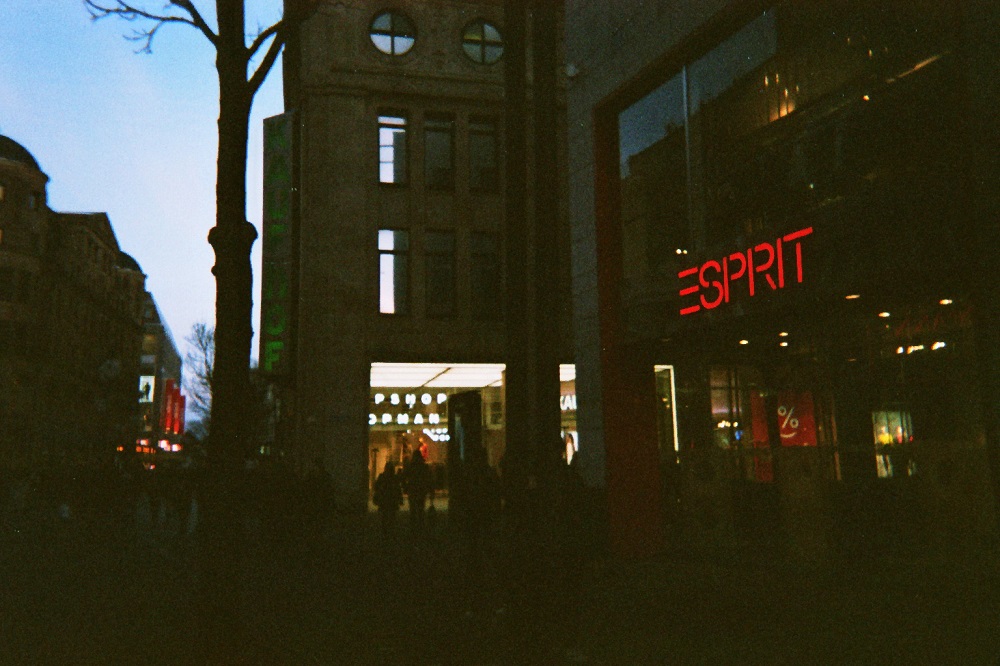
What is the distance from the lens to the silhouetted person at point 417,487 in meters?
21.6

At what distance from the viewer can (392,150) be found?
108 feet

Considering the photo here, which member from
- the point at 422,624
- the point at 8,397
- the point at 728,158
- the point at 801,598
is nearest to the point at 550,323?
the point at 422,624

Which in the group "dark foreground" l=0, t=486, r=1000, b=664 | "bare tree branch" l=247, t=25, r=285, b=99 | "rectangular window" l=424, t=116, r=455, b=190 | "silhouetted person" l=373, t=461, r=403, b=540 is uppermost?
"rectangular window" l=424, t=116, r=455, b=190

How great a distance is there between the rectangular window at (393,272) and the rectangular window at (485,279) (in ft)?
7.33

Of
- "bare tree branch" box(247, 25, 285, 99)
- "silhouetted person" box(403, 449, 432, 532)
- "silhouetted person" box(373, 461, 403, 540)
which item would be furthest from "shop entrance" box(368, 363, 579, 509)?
"bare tree branch" box(247, 25, 285, 99)

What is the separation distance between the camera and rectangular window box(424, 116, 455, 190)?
33.2 metres

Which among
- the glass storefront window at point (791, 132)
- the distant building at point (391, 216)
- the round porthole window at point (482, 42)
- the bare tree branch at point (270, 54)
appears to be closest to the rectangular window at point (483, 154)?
the distant building at point (391, 216)

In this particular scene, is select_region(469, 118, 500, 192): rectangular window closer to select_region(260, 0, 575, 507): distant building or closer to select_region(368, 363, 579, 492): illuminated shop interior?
select_region(260, 0, 575, 507): distant building

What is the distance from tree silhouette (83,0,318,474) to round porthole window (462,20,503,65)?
1072 inches

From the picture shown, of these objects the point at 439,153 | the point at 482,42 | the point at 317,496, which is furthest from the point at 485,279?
the point at 317,496

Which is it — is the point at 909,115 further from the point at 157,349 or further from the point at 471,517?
the point at 157,349

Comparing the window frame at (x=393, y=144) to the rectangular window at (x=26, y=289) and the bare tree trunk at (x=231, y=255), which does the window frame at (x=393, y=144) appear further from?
the rectangular window at (x=26, y=289)

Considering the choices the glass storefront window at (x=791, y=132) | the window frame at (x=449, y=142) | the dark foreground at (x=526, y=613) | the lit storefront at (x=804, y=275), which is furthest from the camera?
the window frame at (x=449, y=142)

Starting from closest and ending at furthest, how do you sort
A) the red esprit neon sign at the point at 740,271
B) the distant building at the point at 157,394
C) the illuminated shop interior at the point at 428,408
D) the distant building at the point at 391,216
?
the red esprit neon sign at the point at 740,271
the distant building at the point at 391,216
the illuminated shop interior at the point at 428,408
the distant building at the point at 157,394
